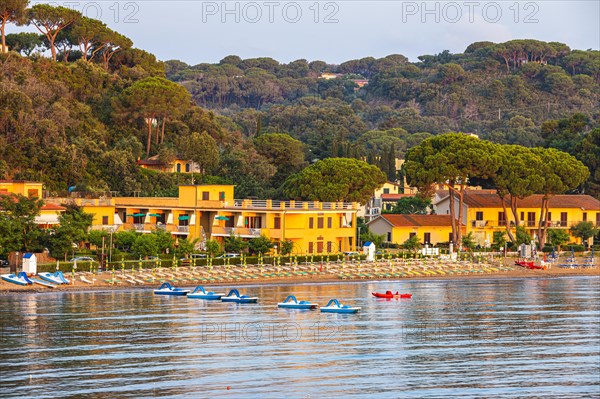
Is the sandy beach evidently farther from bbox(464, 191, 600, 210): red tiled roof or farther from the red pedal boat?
bbox(464, 191, 600, 210): red tiled roof

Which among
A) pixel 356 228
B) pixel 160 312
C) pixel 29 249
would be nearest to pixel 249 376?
pixel 160 312

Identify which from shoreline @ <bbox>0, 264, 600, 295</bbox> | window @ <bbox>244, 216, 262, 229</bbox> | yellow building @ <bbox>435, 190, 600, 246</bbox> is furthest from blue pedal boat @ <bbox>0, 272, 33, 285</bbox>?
yellow building @ <bbox>435, 190, 600, 246</bbox>

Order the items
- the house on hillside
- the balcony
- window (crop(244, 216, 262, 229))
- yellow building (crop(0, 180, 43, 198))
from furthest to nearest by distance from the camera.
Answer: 1. the house on hillside
2. window (crop(244, 216, 262, 229))
3. the balcony
4. yellow building (crop(0, 180, 43, 198))

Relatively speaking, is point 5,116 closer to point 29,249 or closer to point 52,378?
point 29,249

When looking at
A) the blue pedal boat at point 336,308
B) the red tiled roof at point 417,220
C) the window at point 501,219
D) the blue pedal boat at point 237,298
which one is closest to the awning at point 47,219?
the blue pedal boat at point 237,298

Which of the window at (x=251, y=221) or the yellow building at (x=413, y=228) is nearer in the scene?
the window at (x=251, y=221)

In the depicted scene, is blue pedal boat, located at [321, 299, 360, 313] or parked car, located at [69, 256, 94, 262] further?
parked car, located at [69, 256, 94, 262]

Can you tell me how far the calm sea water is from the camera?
48.2 metres

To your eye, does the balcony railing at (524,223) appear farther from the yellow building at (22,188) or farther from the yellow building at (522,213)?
the yellow building at (22,188)

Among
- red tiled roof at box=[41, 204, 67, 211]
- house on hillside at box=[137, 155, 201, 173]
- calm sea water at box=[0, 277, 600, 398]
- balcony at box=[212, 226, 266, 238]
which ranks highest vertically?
house on hillside at box=[137, 155, 201, 173]

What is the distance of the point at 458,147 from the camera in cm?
10694

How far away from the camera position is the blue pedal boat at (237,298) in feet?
244

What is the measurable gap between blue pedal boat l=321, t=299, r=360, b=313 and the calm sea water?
0.77 metres

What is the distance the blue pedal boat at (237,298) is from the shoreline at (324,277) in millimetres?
7848
